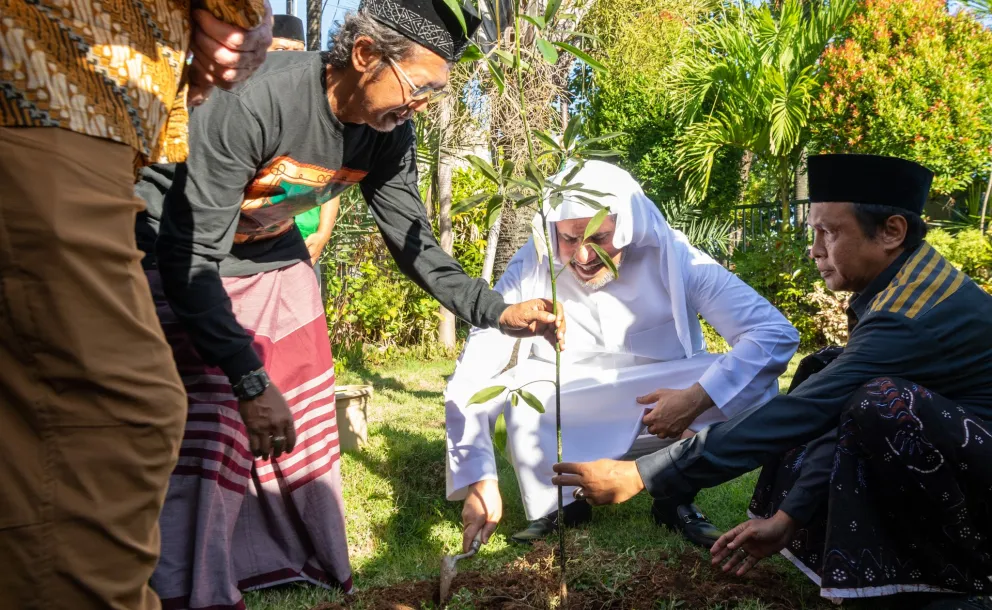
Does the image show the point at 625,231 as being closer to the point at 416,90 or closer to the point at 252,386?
the point at 416,90

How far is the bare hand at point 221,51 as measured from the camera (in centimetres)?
161

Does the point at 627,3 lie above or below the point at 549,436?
above

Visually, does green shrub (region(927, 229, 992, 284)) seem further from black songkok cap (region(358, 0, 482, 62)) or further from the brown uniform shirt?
the brown uniform shirt

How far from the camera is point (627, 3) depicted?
39.4 ft

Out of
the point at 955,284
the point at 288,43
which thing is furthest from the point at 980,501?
the point at 288,43

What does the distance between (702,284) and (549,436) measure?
0.96 meters

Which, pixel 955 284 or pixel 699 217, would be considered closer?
pixel 955 284

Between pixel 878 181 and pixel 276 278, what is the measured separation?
212cm

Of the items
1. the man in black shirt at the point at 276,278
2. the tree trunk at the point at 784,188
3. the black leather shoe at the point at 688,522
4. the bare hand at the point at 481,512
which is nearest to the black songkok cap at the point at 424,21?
the man in black shirt at the point at 276,278

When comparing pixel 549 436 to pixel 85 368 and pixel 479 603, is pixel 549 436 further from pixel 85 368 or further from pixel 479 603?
pixel 85 368

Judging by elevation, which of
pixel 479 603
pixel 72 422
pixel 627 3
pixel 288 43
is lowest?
pixel 479 603

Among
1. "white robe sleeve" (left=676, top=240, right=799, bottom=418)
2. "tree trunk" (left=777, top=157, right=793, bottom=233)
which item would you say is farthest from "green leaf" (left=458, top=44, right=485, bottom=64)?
"tree trunk" (left=777, top=157, right=793, bottom=233)

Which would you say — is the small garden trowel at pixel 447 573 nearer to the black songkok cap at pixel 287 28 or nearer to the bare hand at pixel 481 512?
the bare hand at pixel 481 512

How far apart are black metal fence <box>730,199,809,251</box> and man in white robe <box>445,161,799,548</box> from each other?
6.76 meters
